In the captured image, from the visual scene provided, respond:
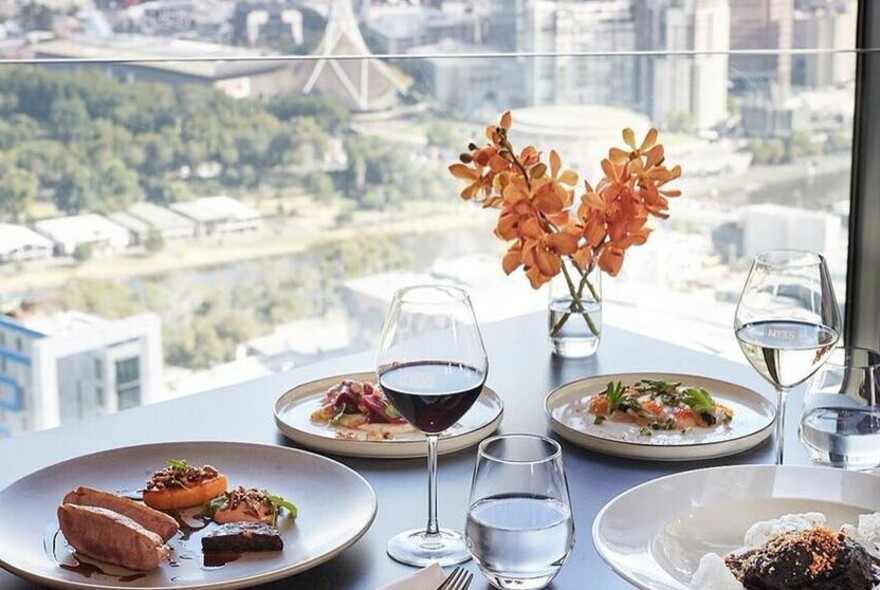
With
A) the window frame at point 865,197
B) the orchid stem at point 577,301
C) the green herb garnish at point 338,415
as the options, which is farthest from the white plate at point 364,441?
the window frame at point 865,197

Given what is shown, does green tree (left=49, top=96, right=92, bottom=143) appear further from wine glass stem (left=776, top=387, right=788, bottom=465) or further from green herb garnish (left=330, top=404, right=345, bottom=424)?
wine glass stem (left=776, top=387, right=788, bottom=465)

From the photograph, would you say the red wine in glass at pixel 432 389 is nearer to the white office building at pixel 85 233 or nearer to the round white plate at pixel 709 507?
the round white plate at pixel 709 507

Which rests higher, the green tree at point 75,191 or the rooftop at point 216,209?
the green tree at point 75,191

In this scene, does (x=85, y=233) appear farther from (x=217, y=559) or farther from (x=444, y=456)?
(x=217, y=559)

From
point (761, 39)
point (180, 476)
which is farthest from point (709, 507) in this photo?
point (761, 39)

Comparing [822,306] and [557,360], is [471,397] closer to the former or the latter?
[822,306]

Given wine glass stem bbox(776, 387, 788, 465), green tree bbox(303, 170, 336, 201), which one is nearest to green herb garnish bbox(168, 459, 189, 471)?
wine glass stem bbox(776, 387, 788, 465)
